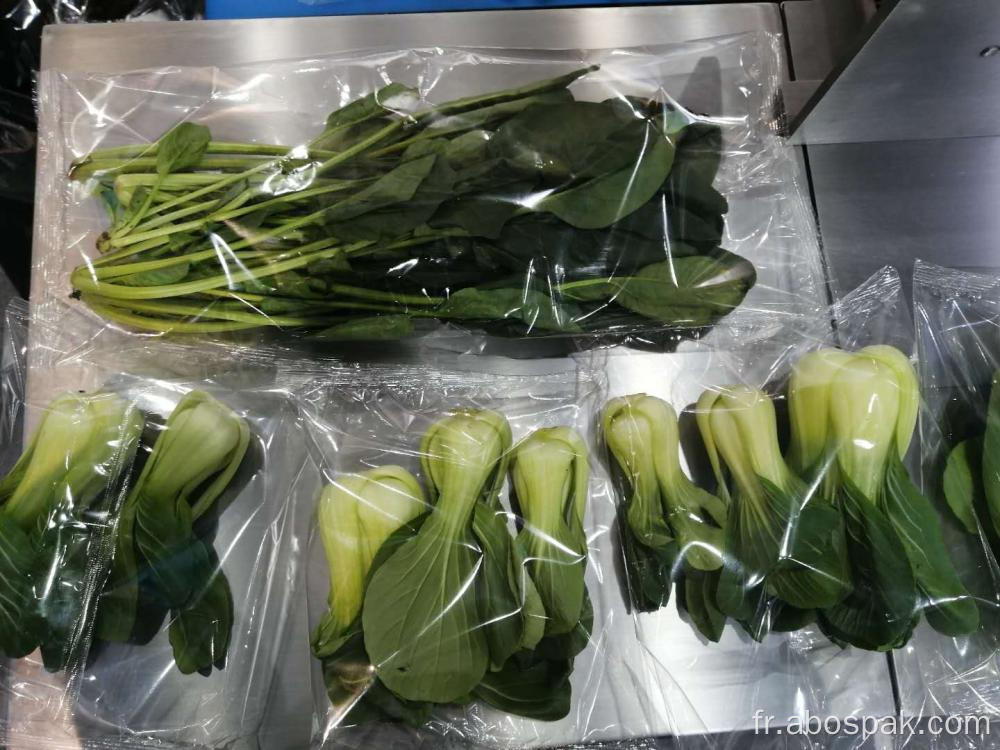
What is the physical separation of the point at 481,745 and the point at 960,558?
487 mm

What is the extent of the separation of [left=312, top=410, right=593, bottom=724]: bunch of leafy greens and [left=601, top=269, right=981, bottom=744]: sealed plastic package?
3.2 inches

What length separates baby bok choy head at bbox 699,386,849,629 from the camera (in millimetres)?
619

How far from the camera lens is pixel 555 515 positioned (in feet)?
2.10

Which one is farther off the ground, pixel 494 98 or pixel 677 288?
pixel 494 98

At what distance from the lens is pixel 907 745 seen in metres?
0.71

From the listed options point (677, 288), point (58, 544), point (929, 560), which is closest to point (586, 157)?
point (677, 288)

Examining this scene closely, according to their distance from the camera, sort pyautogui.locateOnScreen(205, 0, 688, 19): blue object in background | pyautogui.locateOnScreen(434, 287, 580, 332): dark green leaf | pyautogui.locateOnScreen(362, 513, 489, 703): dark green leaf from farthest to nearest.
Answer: pyautogui.locateOnScreen(205, 0, 688, 19): blue object in background
pyautogui.locateOnScreen(434, 287, 580, 332): dark green leaf
pyautogui.locateOnScreen(362, 513, 489, 703): dark green leaf

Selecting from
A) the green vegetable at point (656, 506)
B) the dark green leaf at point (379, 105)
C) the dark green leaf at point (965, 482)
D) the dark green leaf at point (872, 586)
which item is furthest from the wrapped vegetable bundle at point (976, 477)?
the dark green leaf at point (379, 105)

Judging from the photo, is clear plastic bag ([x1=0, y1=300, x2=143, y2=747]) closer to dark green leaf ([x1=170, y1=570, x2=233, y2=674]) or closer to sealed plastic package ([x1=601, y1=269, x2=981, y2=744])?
dark green leaf ([x1=170, y1=570, x2=233, y2=674])

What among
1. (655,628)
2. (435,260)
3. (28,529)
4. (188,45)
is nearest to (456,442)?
(435,260)

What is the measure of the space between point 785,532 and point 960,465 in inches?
8.3

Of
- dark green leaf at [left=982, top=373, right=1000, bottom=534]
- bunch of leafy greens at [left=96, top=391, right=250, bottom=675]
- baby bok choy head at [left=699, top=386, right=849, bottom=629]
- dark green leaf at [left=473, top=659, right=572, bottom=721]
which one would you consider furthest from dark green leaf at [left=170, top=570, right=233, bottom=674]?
dark green leaf at [left=982, top=373, right=1000, bottom=534]

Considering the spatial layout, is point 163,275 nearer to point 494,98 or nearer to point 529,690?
point 494,98

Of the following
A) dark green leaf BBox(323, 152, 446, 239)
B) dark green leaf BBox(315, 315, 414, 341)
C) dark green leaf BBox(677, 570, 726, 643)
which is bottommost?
dark green leaf BBox(677, 570, 726, 643)
